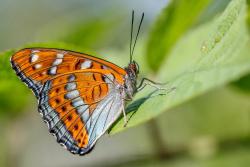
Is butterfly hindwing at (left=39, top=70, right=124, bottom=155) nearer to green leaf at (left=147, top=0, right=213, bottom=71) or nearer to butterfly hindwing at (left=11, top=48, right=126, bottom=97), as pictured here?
butterfly hindwing at (left=11, top=48, right=126, bottom=97)

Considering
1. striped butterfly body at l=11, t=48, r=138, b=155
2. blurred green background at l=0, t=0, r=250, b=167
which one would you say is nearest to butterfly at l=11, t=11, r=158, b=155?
striped butterfly body at l=11, t=48, r=138, b=155

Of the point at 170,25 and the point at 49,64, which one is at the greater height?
the point at 170,25

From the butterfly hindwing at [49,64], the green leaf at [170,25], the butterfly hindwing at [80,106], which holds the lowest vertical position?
the butterfly hindwing at [80,106]

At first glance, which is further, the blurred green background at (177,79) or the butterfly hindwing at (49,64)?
the butterfly hindwing at (49,64)

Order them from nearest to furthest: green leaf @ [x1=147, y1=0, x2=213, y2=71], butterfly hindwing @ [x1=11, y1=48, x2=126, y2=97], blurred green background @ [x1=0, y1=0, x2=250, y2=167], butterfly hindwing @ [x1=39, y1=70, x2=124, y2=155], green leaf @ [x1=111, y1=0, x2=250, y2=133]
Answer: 1. green leaf @ [x1=111, y1=0, x2=250, y2=133]
2. blurred green background @ [x1=0, y1=0, x2=250, y2=167]
3. green leaf @ [x1=147, y1=0, x2=213, y2=71]
4. butterfly hindwing @ [x1=11, y1=48, x2=126, y2=97]
5. butterfly hindwing @ [x1=39, y1=70, x2=124, y2=155]

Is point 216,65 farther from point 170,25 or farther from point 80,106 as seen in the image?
point 80,106

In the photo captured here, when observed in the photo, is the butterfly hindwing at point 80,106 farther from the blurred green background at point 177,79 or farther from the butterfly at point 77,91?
the blurred green background at point 177,79

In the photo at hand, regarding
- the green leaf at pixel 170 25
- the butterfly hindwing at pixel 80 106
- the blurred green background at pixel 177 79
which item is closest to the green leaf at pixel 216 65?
the blurred green background at pixel 177 79

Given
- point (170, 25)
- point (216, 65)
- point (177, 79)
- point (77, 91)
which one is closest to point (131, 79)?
point (77, 91)

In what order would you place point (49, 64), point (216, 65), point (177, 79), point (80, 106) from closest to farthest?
point (216, 65) → point (177, 79) → point (49, 64) → point (80, 106)
